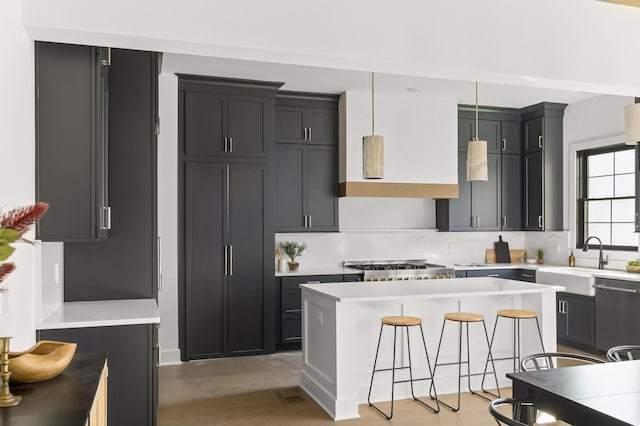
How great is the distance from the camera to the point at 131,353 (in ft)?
10.8

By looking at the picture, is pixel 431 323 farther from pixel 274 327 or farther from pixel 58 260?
pixel 58 260

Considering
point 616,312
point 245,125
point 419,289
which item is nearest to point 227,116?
point 245,125

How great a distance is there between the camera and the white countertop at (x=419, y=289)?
13.8 feet

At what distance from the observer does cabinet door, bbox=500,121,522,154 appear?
7293 mm

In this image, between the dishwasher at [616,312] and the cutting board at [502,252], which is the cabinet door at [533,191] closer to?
the cutting board at [502,252]

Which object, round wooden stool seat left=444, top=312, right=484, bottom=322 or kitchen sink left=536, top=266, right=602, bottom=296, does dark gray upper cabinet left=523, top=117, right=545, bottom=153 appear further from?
round wooden stool seat left=444, top=312, right=484, bottom=322

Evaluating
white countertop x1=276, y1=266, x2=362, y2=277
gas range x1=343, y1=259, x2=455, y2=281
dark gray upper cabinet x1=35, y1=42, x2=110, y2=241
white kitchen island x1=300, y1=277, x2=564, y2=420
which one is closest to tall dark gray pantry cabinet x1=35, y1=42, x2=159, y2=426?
dark gray upper cabinet x1=35, y1=42, x2=110, y2=241

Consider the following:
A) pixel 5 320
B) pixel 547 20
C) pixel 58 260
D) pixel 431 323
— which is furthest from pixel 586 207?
pixel 5 320

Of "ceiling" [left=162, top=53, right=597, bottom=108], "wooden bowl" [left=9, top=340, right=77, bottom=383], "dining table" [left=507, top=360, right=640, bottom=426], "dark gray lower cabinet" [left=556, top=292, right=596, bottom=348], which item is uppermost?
"ceiling" [left=162, top=53, right=597, bottom=108]

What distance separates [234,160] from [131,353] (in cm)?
285

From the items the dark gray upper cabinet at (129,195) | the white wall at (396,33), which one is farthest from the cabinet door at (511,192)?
the dark gray upper cabinet at (129,195)

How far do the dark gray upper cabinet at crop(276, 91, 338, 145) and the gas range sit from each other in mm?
1541

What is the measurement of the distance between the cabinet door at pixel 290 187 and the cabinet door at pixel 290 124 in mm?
81

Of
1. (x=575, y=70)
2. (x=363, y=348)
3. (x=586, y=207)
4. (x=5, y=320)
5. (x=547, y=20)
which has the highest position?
(x=547, y=20)
